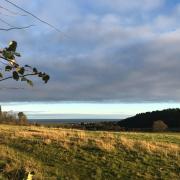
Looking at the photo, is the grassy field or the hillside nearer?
the grassy field

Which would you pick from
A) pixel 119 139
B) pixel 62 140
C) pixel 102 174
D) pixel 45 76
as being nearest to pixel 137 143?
pixel 119 139

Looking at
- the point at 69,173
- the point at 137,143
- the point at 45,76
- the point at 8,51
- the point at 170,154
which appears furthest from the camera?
the point at 137,143

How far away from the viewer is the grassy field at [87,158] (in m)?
17.5

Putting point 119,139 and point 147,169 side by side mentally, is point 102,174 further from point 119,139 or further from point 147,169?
point 119,139

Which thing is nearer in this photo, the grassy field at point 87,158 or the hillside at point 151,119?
the grassy field at point 87,158

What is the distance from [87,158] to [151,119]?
63493 mm

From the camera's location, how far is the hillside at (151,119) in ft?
252

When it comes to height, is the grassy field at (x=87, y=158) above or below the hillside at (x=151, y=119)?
below

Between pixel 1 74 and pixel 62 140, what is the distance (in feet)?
66.5

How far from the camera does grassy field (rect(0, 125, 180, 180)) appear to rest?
17469mm

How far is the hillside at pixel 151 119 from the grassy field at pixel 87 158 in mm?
51535

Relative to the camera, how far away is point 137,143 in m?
22.6

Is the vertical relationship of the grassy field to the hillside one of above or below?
below

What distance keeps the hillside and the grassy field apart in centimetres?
5153
